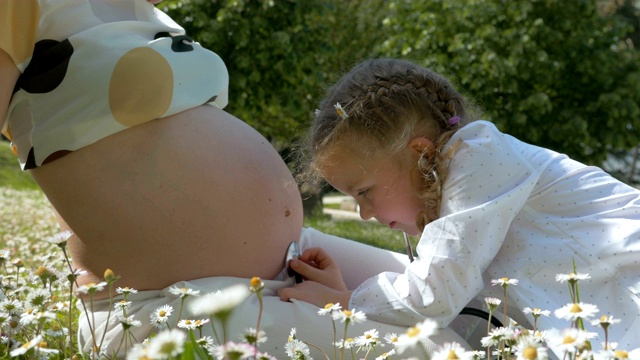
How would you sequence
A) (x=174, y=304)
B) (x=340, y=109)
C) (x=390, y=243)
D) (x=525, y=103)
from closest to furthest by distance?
(x=174, y=304) → (x=340, y=109) → (x=390, y=243) → (x=525, y=103)

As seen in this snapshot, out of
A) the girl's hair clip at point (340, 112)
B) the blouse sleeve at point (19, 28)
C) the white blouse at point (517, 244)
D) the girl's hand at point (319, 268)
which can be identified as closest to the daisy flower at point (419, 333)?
the white blouse at point (517, 244)

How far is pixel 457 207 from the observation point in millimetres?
2109

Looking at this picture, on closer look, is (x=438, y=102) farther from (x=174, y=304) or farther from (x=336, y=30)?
(x=336, y=30)

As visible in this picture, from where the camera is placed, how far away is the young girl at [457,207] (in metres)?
2.05

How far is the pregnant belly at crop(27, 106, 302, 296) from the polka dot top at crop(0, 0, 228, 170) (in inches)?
2.1

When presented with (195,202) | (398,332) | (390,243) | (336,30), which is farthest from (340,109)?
(336,30)

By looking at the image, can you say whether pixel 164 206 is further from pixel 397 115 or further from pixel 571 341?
pixel 571 341

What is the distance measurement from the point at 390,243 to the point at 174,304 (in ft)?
15.3

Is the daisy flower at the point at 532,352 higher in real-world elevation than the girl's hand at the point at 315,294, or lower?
higher

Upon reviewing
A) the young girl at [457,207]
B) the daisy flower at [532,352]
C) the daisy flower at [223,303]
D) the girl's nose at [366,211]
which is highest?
the daisy flower at [223,303]

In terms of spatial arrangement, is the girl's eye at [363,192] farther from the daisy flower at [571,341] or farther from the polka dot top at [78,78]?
the daisy flower at [571,341]

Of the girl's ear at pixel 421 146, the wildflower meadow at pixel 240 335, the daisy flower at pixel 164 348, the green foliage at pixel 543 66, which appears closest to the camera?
the daisy flower at pixel 164 348

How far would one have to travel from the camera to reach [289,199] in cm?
241

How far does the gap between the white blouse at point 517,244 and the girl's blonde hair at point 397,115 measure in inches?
5.4
